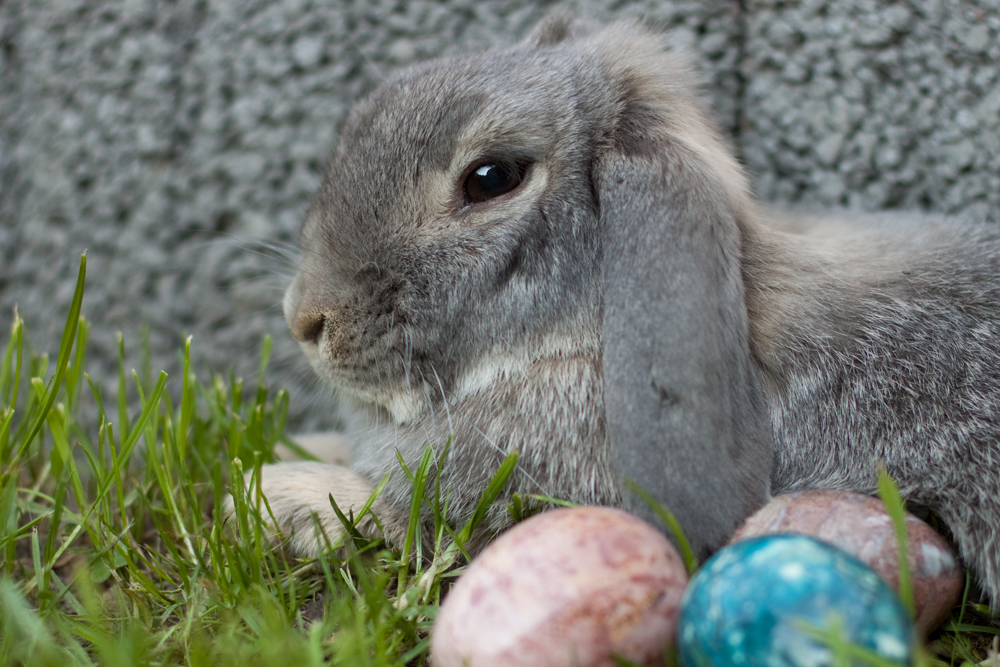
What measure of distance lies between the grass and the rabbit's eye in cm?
60

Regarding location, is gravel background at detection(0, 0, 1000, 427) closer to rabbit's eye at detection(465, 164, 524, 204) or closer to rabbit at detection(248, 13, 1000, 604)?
rabbit at detection(248, 13, 1000, 604)

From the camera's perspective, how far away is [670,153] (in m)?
1.76

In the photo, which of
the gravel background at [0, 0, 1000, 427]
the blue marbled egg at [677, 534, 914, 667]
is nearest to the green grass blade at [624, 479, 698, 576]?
the blue marbled egg at [677, 534, 914, 667]

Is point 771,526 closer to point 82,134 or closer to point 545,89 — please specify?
point 545,89

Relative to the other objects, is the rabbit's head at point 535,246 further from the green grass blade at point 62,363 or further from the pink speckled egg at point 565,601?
the green grass blade at point 62,363

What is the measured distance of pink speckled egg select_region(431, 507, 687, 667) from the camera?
1.15 meters

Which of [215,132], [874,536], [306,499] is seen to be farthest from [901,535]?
[215,132]

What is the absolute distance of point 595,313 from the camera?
181 centimetres

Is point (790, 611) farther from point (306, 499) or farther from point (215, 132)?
point (215, 132)

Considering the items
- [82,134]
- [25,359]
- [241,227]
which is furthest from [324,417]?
[82,134]

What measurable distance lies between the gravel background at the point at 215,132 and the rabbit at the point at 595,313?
3.14 feet

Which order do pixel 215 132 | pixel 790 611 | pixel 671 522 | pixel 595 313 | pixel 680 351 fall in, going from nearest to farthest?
pixel 790 611 < pixel 671 522 < pixel 680 351 < pixel 595 313 < pixel 215 132

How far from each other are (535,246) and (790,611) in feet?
3.26

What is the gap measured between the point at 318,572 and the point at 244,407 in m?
1.30
